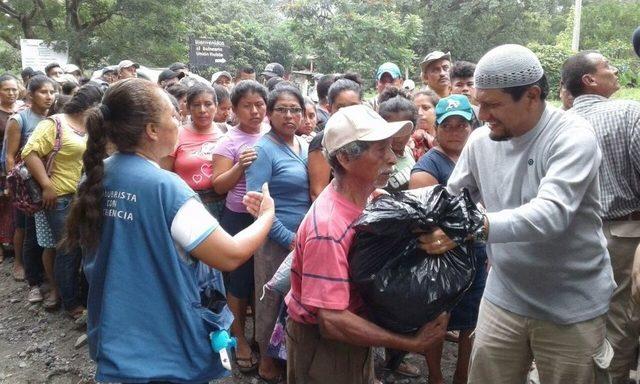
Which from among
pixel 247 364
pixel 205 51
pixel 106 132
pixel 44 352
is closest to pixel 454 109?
pixel 106 132

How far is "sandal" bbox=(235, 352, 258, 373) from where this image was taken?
378cm

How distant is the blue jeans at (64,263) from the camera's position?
449 cm

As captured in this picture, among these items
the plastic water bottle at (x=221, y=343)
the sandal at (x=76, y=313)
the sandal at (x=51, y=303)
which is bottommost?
the sandal at (x=51, y=303)

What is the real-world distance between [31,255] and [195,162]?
7.70 feet

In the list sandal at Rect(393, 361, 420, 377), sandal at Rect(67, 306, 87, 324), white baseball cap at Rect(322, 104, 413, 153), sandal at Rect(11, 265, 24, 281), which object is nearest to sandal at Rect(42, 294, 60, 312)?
sandal at Rect(67, 306, 87, 324)

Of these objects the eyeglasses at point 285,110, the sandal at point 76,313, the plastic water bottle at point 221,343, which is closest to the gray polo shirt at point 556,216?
the plastic water bottle at point 221,343

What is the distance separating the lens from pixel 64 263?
4.53 metres

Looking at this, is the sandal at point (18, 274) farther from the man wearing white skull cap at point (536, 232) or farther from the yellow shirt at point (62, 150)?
the man wearing white skull cap at point (536, 232)

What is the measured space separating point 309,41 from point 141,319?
25.5m

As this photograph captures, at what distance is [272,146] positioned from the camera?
3.44 metres

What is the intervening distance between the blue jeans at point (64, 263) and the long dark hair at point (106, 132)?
9.09ft

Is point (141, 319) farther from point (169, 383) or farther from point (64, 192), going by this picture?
point (64, 192)

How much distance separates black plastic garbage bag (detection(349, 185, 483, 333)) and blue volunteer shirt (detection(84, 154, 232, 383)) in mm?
636

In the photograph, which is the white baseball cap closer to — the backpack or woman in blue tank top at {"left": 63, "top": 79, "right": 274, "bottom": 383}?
woman in blue tank top at {"left": 63, "top": 79, "right": 274, "bottom": 383}
